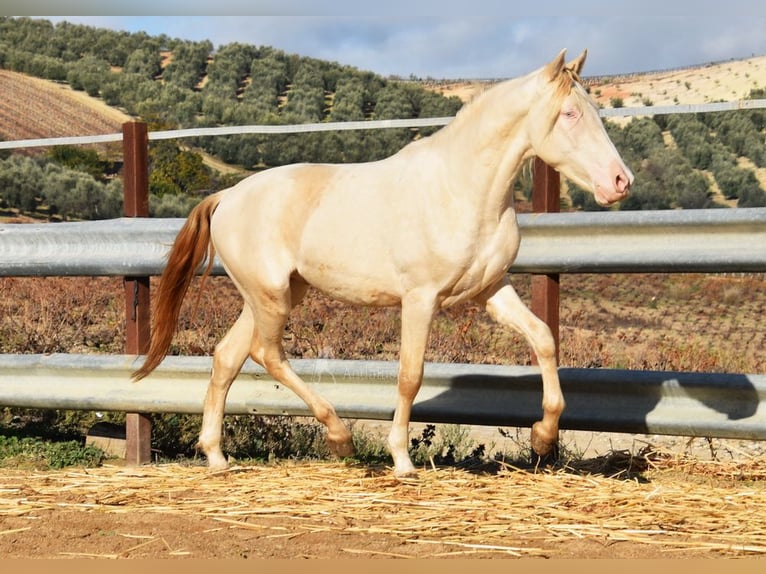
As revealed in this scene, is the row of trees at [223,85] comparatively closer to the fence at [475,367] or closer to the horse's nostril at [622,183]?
the fence at [475,367]

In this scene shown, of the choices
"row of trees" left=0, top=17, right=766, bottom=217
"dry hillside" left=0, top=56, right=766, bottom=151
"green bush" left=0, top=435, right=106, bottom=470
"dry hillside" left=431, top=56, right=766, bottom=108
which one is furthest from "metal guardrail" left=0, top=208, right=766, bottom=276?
"dry hillside" left=0, top=56, right=766, bottom=151

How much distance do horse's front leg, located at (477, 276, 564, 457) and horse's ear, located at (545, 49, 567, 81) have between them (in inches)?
40.5

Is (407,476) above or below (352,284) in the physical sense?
Answer: below

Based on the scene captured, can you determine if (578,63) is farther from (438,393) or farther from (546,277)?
(438,393)

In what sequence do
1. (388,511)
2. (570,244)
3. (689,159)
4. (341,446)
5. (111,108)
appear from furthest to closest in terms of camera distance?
(111,108) < (689,159) < (570,244) < (341,446) < (388,511)

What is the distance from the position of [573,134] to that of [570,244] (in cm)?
83

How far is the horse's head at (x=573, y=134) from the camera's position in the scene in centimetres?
436

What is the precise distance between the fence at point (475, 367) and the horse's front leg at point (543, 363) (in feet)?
1.42

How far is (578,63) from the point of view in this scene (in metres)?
4.57

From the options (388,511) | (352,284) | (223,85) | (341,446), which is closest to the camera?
(388,511)

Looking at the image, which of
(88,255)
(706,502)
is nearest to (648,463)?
(706,502)

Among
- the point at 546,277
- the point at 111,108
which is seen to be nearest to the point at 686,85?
the point at 111,108

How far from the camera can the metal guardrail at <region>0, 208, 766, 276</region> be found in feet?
15.9

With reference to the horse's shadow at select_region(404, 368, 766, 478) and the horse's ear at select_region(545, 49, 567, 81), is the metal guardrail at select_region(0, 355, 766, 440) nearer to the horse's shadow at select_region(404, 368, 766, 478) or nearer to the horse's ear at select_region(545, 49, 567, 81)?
the horse's shadow at select_region(404, 368, 766, 478)
